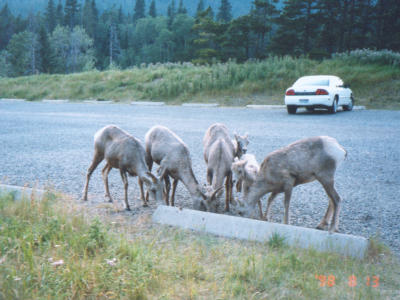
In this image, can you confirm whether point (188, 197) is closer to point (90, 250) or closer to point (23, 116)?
point (90, 250)

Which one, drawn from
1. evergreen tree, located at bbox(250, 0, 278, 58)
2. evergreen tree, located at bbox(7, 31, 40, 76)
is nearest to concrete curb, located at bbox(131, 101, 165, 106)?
evergreen tree, located at bbox(250, 0, 278, 58)

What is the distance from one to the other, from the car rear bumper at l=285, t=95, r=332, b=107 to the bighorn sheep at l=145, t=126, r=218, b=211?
12.5 meters

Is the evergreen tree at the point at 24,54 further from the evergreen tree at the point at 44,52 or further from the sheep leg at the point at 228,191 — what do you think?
the sheep leg at the point at 228,191

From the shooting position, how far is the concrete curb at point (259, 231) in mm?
4305

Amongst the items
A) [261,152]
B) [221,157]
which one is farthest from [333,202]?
[261,152]

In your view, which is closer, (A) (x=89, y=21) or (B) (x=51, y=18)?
(A) (x=89, y=21)

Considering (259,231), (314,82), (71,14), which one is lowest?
(259,231)

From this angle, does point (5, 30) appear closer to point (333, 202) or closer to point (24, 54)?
point (24, 54)

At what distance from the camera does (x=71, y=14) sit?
115 metres

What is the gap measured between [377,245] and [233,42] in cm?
5870

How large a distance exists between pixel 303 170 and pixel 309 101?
13576 mm

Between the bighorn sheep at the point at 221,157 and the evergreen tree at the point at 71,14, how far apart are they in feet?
384

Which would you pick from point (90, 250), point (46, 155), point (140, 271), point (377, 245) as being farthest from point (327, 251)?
point (46, 155)
